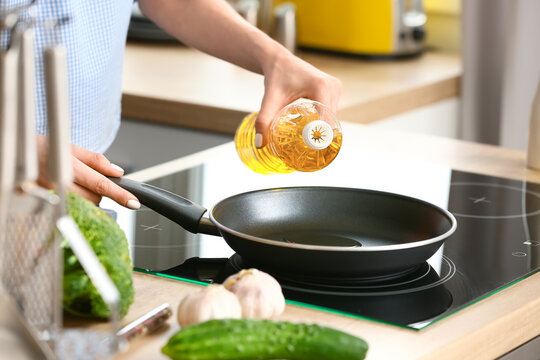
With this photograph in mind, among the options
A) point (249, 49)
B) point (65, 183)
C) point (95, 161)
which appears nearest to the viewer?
point (65, 183)

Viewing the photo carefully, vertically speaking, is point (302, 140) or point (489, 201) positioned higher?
point (302, 140)

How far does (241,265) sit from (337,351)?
0.99ft

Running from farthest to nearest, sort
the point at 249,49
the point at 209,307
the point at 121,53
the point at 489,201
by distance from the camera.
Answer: the point at 121,53 < the point at 249,49 < the point at 489,201 < the point at 209,307

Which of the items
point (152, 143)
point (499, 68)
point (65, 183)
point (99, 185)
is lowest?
point (152, 143)

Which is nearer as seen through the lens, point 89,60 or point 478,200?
point 478,200

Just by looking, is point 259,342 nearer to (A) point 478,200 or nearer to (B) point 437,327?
(B) point 437,327


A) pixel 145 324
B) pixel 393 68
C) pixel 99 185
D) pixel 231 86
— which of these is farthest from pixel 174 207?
pixel 393 68

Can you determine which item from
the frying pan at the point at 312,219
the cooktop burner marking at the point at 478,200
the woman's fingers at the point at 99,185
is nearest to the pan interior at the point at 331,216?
the frying pan at the point at 312,219

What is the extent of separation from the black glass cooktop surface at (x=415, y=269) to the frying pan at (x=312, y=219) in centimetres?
2

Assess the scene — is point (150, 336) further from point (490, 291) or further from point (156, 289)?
point (490, 291)

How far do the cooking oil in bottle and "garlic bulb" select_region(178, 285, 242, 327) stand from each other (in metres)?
0.37

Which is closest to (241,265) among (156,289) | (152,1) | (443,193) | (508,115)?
(156,289)

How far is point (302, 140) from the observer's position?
1050mm

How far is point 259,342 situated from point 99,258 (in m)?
0.15
